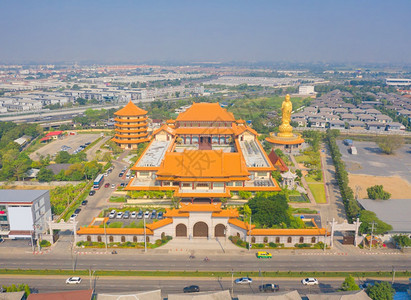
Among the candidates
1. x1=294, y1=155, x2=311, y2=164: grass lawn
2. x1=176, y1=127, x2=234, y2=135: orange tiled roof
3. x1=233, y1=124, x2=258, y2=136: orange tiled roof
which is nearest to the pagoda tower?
x1=176, y1=127, x2=234, y2=135: orange tiled roof

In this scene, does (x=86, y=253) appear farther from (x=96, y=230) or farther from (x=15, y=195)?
(x=15, y=195)

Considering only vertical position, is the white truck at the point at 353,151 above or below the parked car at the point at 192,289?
above

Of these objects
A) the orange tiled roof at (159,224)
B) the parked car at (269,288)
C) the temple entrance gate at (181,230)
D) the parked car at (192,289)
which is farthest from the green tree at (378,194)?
the parked car at (192,289)

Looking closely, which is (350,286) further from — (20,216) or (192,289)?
(20,216)

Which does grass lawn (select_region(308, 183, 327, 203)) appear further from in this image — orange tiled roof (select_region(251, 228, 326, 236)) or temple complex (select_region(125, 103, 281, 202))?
orange tiled roof (select_region(251, 228, 326, 236))

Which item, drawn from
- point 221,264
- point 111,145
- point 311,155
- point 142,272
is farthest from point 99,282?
point 311,155

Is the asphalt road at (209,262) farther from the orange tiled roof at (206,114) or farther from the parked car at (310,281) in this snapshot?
the orange tiled roof at (206,114)

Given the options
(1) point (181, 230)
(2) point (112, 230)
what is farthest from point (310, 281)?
(2) point (112, 230)
